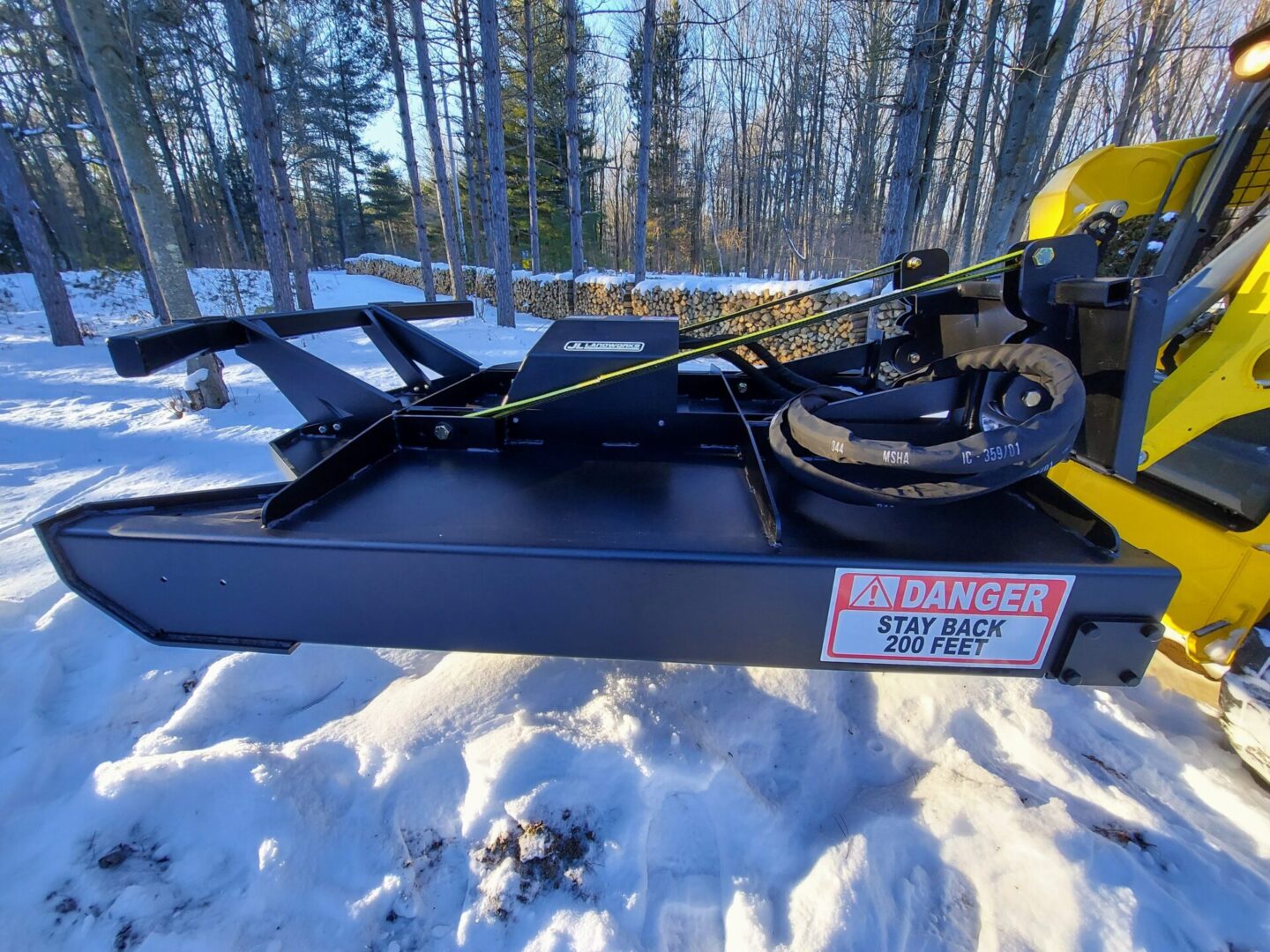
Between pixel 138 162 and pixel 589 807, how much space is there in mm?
7387

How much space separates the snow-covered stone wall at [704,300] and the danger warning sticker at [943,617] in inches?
187

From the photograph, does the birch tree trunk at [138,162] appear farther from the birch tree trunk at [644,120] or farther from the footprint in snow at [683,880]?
the birch tree trunk at [644,120]

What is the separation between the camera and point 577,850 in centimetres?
143

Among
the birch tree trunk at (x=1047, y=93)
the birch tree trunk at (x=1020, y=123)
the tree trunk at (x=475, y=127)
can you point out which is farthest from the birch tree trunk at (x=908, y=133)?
the tree trunk at (x=475, y=127)

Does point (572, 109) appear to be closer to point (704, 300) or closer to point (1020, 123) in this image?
point (704, 300)

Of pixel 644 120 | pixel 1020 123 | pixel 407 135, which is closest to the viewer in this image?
pixel 1020 123

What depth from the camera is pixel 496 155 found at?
12359 millimetres

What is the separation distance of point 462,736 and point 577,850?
1.67 ft

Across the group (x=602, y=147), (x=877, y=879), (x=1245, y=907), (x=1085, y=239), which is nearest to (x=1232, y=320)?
(x=1085, y=239)

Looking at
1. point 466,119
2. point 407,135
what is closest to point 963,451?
point 407,135

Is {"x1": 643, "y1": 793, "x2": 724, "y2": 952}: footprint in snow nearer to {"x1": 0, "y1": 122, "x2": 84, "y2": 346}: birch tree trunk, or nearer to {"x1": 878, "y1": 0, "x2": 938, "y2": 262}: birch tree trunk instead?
{"x1": 878, "y1": 0, "x2": 938, "y2": 262}: birch tree trunk

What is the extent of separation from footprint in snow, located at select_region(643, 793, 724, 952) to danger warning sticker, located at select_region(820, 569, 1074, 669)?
630 millimetres

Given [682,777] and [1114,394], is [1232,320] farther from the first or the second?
[682,777]

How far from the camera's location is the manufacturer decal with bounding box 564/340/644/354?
1.74m
